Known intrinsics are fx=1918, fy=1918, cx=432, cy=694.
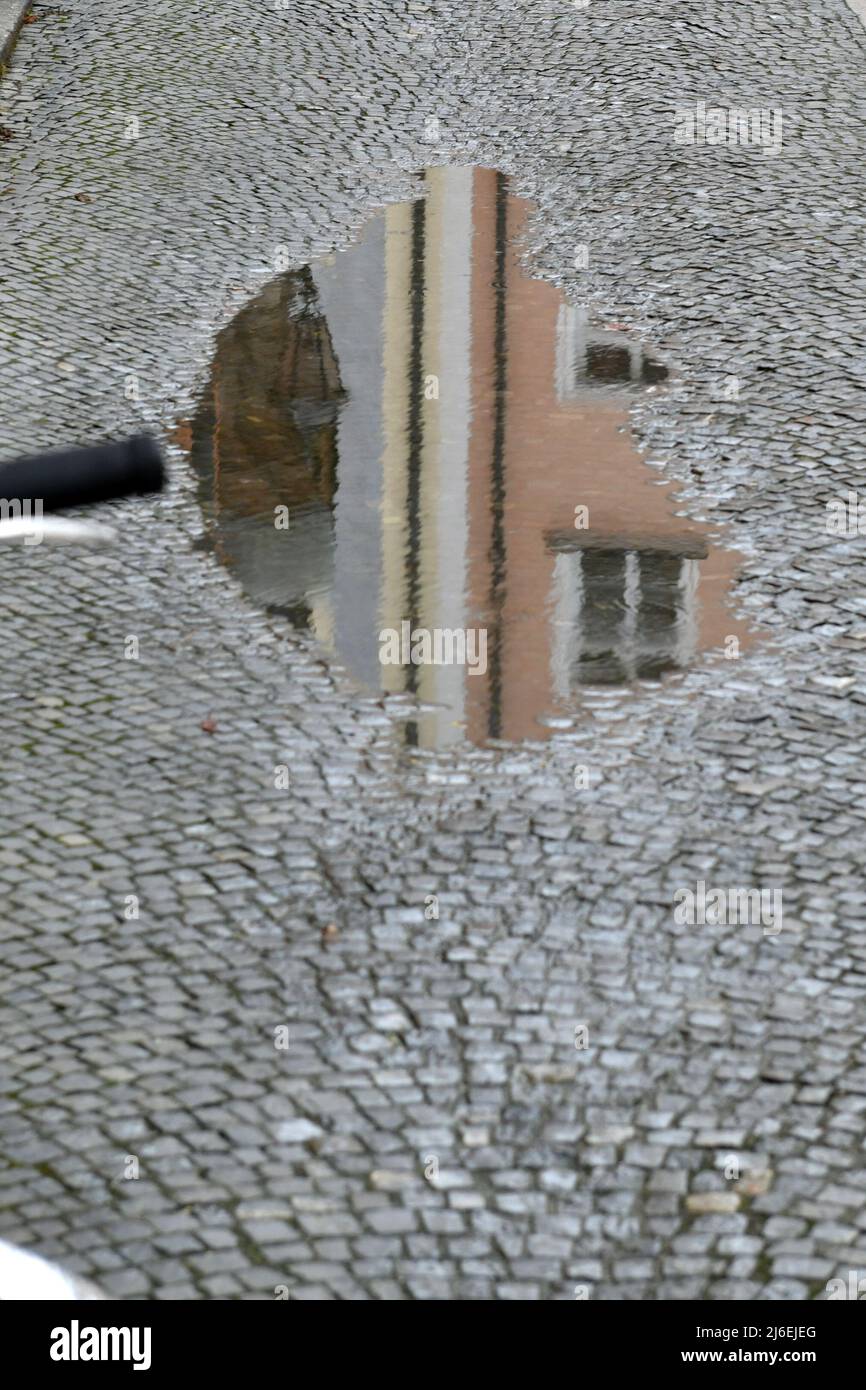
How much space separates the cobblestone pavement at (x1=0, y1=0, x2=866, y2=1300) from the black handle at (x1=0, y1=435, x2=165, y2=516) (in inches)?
111

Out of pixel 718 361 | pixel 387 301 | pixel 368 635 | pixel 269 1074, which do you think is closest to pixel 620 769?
pixel 368 635

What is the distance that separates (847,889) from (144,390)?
5.09 m

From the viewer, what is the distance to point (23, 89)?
46.3 ft

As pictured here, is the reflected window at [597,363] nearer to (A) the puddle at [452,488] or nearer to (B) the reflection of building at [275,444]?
(A) the puddle at [452,488]

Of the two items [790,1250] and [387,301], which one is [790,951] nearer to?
[790,1250]

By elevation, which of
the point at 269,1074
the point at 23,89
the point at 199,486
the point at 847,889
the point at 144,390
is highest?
the point at 23,89

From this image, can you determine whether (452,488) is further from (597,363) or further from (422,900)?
(422,900)

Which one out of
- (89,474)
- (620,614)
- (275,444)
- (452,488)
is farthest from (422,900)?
(275,444)

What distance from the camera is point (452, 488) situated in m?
9.13

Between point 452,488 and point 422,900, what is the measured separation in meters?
3.43

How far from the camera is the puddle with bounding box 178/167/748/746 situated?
307 inches

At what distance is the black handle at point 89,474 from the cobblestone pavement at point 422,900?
2.81 m

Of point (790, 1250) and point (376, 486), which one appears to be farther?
point (376, 486)

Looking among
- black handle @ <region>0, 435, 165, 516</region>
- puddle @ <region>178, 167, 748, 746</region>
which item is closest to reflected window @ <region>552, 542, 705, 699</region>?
puddle @ <region>178, 167, 748, 746</region>
